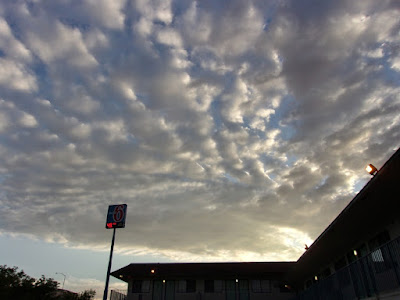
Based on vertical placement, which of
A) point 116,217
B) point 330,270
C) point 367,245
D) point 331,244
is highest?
point 116,217

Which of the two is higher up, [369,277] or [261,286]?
[261,286]

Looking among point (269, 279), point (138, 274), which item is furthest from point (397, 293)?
point (138, 274)

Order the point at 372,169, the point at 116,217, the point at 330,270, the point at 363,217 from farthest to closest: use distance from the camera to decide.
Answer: the point at 116,217 → the point at 330,270 → the point at 363,217 → the point at 372,169

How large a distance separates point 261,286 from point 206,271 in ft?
20.5

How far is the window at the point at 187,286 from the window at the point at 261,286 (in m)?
6.58

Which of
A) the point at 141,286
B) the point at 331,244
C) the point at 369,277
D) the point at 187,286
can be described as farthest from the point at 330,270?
the point at 141,286

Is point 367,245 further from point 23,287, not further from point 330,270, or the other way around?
point 23,287

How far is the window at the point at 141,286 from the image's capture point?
35.4 meters

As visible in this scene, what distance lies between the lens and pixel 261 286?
1356 inches

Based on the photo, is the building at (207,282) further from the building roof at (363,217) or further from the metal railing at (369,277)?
the metal railing at (369,277)

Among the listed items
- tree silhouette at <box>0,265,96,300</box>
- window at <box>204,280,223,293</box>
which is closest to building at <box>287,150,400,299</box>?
window at <box>204,280,223,293</box>

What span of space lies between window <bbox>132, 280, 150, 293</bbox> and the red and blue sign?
14.7m

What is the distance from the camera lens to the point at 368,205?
13.0 m

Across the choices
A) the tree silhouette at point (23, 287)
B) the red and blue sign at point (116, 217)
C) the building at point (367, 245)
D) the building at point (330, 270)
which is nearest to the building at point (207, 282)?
the building at point (330, 270)
